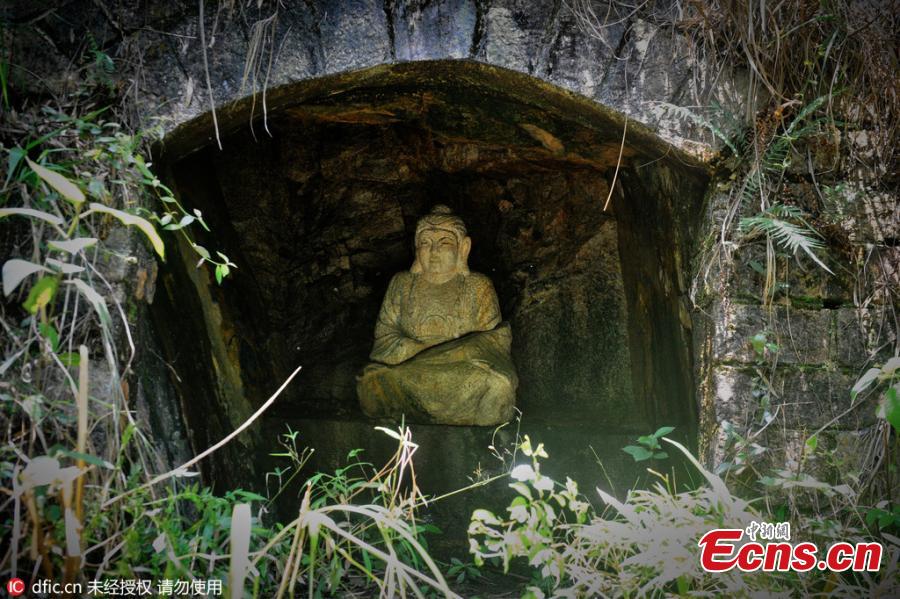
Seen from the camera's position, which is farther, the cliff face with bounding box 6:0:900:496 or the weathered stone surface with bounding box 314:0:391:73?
the weathered stone surface with bounding box 314:0:391:73

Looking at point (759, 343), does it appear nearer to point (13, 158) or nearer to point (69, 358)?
point (69, 358)

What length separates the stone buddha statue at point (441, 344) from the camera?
3.82m

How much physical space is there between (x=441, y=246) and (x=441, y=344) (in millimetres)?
520

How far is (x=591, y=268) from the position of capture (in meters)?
4.38

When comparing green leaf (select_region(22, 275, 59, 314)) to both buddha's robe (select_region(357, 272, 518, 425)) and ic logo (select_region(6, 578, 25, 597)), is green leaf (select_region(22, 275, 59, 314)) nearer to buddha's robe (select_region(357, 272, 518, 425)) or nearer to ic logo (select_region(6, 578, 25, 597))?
ic logo (select_region(6, 578, 25, 597))

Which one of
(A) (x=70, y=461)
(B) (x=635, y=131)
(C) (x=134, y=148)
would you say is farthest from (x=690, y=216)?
(A) (x=70, y=461)

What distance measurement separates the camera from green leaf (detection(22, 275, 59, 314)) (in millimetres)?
1772

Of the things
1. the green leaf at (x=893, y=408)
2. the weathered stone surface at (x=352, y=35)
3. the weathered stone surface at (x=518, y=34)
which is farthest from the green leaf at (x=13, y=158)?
the green leaf at (x=893, y=408)

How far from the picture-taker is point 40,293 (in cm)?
179

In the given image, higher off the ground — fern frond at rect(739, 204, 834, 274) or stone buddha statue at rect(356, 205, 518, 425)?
fern frond at rect(739, 204, 834, 274)

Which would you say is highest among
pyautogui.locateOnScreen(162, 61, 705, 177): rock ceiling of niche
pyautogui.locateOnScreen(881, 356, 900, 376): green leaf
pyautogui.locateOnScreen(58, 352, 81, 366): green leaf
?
pyautogui.locateOnScreen(162, 61, 705, 177): rock ceiling of niche

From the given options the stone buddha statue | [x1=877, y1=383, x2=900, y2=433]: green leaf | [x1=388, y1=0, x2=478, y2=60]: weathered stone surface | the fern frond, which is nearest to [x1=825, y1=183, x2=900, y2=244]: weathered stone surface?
the fern frond

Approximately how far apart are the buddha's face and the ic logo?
263cm

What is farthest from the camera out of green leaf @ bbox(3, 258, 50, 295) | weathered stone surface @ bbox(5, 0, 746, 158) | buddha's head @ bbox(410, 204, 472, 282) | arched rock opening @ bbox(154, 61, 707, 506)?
buddha's head @ bbox(410, 204, 472, 282)
